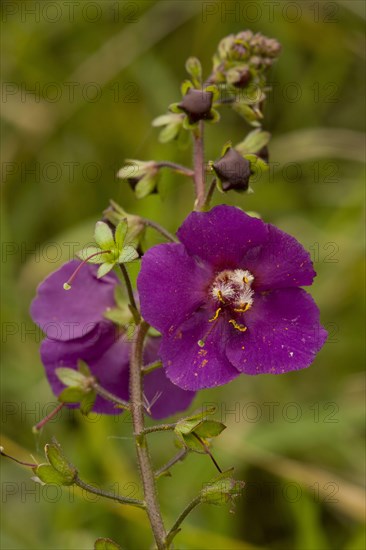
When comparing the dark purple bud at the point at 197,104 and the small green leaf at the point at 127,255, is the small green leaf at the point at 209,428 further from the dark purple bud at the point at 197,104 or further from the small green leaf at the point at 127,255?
the dark purple bud at the point at 197,104

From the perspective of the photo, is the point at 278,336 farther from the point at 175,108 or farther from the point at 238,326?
the point at 175,108

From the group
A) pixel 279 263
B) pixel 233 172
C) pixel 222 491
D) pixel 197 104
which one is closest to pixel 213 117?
pixel 197 104

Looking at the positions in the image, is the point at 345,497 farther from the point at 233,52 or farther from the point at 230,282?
the point at 233,52

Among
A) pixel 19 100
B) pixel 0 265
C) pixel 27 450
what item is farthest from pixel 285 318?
pixel 19 100

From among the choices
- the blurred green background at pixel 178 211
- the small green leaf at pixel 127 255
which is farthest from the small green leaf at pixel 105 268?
the blurred green background at pixel 178 211


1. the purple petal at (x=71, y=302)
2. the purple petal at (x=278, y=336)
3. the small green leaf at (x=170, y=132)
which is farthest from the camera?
the purple petal at (x=71, y=302)
